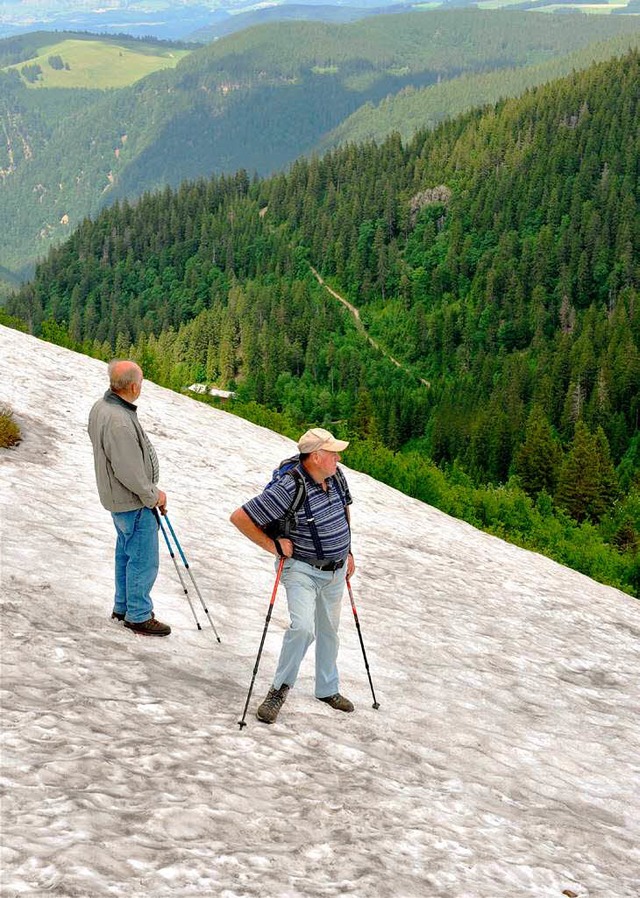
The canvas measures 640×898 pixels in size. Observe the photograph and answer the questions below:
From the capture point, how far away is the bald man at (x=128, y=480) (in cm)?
1139

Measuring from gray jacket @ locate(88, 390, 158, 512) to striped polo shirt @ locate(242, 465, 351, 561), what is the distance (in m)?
1.58

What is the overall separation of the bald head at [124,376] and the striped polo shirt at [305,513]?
217 cm

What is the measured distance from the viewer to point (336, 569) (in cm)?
1097

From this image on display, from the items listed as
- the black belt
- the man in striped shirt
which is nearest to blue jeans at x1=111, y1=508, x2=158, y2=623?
the man in striped shirt

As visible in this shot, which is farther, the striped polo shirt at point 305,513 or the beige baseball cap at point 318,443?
the striped polo shirt at point 305,513

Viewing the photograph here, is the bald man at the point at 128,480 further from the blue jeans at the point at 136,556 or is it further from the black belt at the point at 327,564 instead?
the black belt at the point at 327,564

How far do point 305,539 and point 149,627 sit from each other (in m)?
2.97

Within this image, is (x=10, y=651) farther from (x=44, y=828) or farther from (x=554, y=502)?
(x=554, y=502)

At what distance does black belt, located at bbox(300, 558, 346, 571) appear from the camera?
10.8 m

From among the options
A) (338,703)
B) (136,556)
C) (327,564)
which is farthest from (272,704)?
(136,556)

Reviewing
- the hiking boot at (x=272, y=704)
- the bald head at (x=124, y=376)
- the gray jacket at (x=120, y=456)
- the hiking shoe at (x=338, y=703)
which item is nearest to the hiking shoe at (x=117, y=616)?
the gray jacket at (x=120, y=456)

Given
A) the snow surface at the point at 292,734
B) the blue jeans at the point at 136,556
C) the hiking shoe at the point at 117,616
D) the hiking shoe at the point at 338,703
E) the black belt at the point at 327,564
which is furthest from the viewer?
the hiking shoe at the point at 117,616

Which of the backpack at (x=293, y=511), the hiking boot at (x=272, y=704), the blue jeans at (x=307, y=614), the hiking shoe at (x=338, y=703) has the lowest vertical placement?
the hiking shoe at (x=338, y=703)

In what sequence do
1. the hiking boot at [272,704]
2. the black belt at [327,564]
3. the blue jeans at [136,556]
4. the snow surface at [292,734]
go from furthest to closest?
the blue jeans at [136,556]
the black belt at [327,564]
the hiking boot at [272,704]
the snow surface at [292,734]
